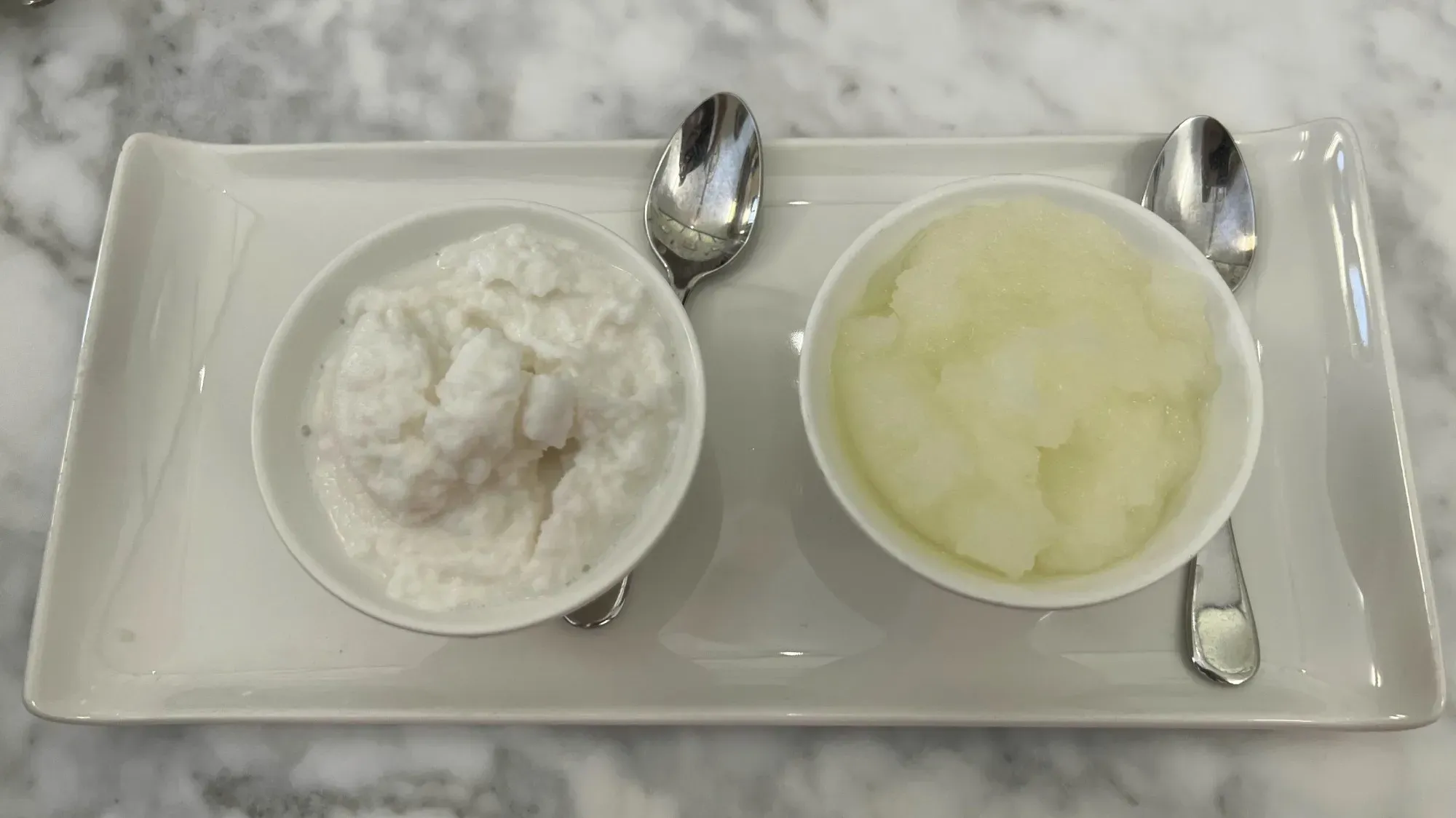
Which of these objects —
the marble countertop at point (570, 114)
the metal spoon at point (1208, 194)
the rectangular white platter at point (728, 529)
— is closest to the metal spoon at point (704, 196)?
the rectangular white platter at point (728, 529)

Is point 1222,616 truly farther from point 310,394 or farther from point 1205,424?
point 310,394

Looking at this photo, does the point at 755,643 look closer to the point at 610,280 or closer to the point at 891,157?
the point at 610,280

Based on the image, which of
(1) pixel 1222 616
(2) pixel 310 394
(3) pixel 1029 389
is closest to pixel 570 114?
(2) pixel 310 394

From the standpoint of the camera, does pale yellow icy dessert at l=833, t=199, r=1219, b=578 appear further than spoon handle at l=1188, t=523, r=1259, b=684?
No

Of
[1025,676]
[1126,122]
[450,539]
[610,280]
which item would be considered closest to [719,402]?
[610,280]

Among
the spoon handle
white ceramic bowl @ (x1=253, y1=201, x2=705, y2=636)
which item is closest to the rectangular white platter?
the spoon handle

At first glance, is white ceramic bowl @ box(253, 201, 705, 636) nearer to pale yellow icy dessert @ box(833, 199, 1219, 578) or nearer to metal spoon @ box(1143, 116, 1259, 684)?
pale yellow icy dessert @ box(833, 199, 1219, 578)

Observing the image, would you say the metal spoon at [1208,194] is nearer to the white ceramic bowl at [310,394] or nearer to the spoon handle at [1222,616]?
the spoon handle at [1222,616]
